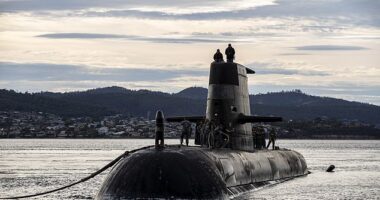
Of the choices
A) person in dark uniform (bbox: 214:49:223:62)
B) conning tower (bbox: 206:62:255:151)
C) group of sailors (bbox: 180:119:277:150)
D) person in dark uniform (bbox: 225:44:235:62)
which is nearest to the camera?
group of sailors (bbox: 180:119:277:150)

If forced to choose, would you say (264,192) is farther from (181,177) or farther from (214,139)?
(181,177)

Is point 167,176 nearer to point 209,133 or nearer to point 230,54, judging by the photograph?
point 209,133

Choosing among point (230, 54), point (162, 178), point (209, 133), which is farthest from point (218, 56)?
point (162, 178)

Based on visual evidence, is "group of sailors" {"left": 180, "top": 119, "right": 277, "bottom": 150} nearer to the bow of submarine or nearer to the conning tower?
the conning tower

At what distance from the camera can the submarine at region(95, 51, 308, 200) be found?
23.3 meters

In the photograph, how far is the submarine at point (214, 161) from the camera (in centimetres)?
2331

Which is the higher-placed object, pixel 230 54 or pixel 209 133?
pixel 230 54

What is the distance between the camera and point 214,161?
2744 cm

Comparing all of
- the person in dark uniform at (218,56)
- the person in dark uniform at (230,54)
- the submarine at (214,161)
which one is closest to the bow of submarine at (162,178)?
the submarine at (214,161)

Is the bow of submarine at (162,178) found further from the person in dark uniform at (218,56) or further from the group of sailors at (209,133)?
the person in dark uniform at (218,56)

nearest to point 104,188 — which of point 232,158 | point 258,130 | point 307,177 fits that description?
point 232,158

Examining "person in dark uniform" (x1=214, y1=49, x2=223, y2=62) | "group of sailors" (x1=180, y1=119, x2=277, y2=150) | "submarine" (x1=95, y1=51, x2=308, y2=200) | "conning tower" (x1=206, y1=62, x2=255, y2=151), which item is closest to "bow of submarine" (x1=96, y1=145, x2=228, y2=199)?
"submarine" (x1=95, y1=51, x2=308, y2=200)

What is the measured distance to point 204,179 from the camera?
24.2 m

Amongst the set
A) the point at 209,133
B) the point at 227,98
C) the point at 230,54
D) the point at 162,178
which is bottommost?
the point at 162,178
